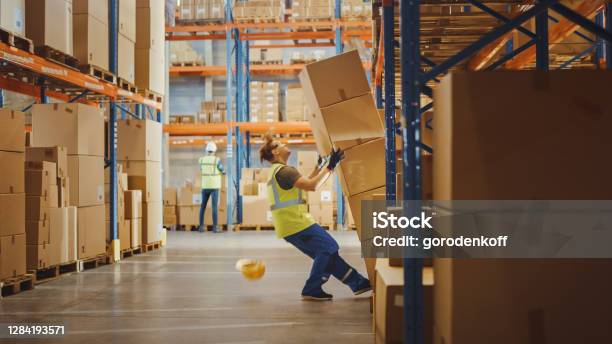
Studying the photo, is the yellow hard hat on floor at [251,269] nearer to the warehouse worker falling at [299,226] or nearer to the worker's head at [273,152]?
the warehouse worker falling at [299,226]

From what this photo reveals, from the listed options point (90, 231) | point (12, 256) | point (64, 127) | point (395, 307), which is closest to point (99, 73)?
point (64, 127)

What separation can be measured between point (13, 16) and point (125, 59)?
2.97 m

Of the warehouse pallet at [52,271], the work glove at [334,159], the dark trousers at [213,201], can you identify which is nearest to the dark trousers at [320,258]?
the work glove at [334,159]

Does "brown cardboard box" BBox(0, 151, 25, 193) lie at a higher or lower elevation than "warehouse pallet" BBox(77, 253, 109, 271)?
higher

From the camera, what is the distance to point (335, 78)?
5.36m

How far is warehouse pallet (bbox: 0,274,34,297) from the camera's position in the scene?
6182 millimetres

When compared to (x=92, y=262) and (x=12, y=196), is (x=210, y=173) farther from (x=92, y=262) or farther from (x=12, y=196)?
(x=12, y=196)

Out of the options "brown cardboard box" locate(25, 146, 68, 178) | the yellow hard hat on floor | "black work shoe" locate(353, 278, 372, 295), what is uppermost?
"brown cardboard box" locate(25, 146, 68, 178)

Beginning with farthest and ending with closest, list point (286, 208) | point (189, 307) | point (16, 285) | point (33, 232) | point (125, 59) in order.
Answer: point (125, 59) < point (33, 232) < point (16, 285) < point (286, 208) < point (189, 307)

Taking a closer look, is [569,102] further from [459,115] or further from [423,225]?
[423,225]

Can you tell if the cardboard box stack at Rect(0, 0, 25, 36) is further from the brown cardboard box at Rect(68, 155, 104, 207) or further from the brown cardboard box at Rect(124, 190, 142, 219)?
the brown cardboard box at Rect(124, 190, 142, 219)

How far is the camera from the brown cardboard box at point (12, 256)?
6.05 m

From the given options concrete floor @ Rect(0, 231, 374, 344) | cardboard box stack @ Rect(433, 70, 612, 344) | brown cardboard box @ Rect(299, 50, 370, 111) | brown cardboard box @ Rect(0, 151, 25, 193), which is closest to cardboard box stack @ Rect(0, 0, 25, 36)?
brown cardboard box @ Rect(0, 151, 25, 193)

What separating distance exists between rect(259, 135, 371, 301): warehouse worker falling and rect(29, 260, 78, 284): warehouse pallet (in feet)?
9.37
